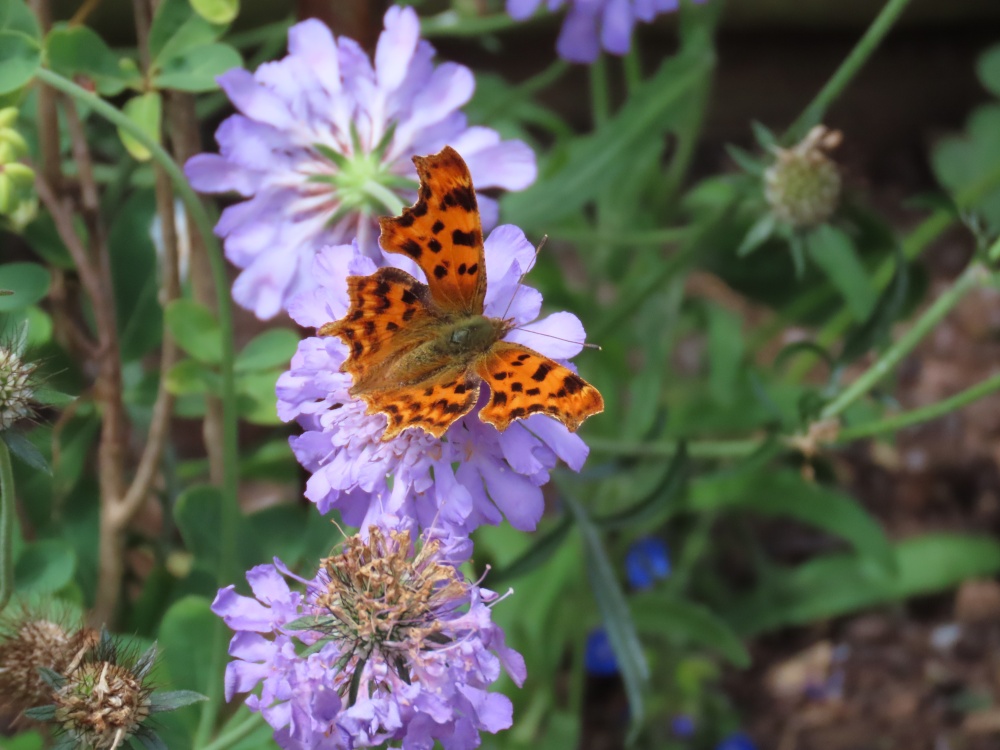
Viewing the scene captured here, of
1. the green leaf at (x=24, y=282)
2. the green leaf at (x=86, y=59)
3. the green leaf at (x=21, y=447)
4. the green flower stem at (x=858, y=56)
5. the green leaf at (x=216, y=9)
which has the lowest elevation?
the green leaf at (x=21, y=447)

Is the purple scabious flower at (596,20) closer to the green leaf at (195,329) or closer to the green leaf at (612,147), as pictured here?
the green leaf at (612,147)

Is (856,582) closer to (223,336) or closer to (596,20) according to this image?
(596,20)

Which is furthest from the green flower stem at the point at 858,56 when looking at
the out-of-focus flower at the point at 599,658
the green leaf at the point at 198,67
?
the out-of-focus flower at the point at 599,658

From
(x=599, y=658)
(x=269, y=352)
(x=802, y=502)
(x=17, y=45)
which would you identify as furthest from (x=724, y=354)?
(x=17, y=45)

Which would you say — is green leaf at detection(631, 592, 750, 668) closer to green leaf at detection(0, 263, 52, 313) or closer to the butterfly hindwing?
the butterfly hindwing

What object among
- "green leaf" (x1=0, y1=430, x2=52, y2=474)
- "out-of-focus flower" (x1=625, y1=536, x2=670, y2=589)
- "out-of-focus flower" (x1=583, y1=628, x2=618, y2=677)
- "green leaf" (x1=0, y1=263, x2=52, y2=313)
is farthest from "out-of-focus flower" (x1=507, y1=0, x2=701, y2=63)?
"out-of-focus flower" (x1=583, y1=628, x2=618, y2=677)
